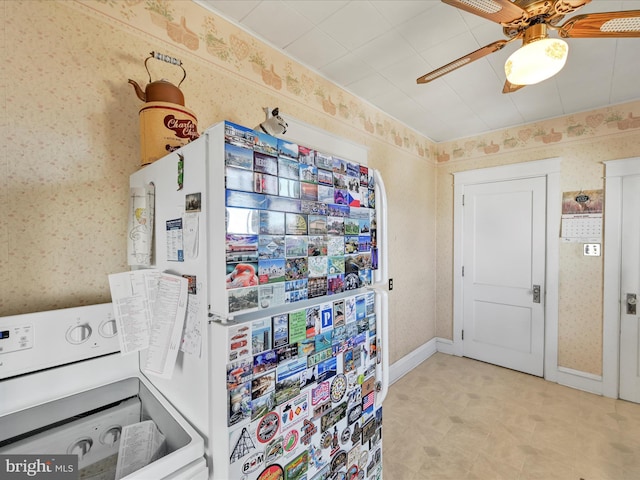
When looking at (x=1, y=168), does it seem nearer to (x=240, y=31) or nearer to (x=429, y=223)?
(x=240, y=31)

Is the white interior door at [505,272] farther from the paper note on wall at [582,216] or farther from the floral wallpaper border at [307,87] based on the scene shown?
the floral wallpaper border at [307,87]

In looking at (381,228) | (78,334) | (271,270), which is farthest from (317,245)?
(78,334)

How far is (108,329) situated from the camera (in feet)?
3.56

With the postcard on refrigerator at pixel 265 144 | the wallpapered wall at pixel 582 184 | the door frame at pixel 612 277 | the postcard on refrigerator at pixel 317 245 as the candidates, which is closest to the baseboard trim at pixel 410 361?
the wallpapered wall at pixel 582 184

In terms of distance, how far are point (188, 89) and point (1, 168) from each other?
81 cm

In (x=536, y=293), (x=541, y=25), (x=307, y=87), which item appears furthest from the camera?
(x=536, y=293)

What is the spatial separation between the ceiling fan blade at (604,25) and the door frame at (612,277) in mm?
1930

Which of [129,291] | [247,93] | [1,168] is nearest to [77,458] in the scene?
[129,291]

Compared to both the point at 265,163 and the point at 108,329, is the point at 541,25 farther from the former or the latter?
the point at 108,329

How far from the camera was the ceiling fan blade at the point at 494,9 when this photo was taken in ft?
3.40

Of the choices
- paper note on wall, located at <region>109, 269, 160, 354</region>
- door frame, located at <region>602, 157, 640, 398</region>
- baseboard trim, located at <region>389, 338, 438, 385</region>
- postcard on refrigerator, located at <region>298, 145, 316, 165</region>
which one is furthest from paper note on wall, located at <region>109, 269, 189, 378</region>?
door frame, located at <region>602, 157, 640, 398</region>

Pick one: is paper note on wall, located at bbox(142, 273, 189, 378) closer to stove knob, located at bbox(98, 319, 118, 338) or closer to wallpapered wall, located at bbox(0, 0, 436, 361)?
stove knob, located at bbox(98, 319, 118, 338)

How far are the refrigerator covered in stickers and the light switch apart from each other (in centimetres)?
273

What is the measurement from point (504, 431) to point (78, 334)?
2730 millimetres
